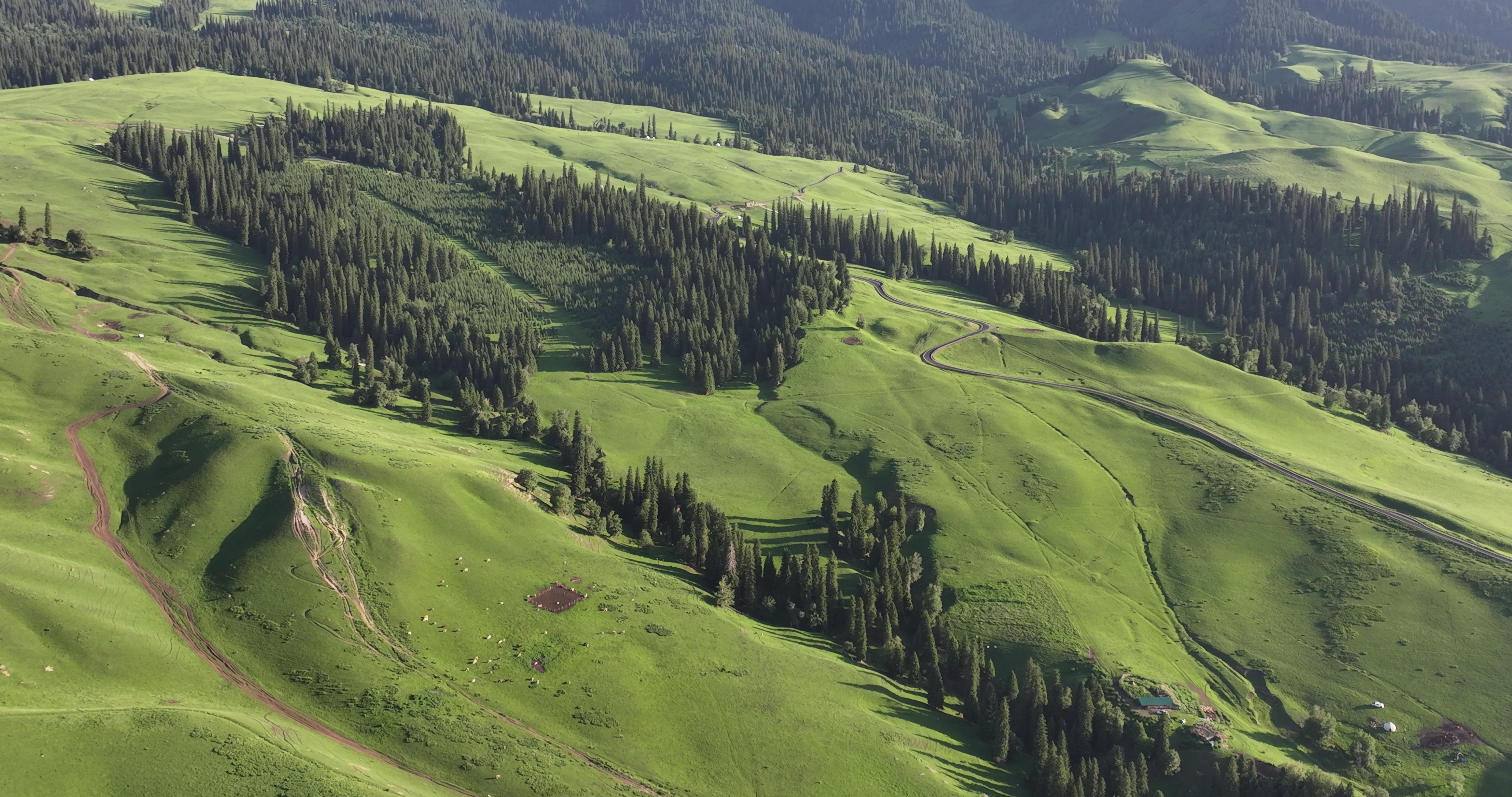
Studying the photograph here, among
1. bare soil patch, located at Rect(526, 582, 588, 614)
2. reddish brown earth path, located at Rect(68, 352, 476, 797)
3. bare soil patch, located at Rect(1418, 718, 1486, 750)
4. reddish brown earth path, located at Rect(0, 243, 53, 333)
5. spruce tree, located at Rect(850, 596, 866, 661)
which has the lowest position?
bare soil patch, located at Rect(1418, 718, 1486, 750)

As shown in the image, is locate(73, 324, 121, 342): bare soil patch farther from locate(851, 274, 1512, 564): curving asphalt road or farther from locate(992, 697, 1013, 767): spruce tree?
locate(851, 274, 1512, 564): curving asphalt road

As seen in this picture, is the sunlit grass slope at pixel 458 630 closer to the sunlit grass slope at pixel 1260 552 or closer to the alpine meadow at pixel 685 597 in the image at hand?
the alpine meadow at pixel 685 597

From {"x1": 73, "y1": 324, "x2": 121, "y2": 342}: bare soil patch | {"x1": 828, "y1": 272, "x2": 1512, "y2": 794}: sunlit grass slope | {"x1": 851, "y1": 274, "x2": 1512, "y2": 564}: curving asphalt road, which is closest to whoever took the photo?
{"x1": 828, "y1": 272, "x2": 1512, "y2": 794}: sunlit grass slope

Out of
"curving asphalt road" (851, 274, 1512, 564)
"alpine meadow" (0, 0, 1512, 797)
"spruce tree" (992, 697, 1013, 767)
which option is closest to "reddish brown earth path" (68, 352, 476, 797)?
"alpine meadow" (0, 0, 1512, 797)

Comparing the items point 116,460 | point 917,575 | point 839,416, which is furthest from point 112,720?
point 839,416

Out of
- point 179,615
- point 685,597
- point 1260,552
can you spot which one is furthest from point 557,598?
point 1260,552

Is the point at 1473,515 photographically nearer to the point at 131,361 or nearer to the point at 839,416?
the point at 839,416
